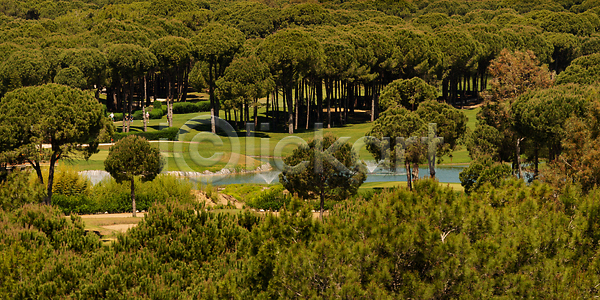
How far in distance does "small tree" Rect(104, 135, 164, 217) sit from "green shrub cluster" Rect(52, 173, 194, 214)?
216cm

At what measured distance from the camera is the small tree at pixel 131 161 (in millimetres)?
27141

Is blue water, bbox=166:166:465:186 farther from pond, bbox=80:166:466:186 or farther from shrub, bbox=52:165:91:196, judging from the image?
shrub, bbox=52:165:91:196

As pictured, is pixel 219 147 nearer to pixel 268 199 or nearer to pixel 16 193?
pixel 268 199

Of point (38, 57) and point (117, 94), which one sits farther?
point (117, 94)

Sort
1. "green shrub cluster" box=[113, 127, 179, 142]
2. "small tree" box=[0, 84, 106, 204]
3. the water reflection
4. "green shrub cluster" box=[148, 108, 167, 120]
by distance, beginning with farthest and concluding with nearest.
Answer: "green shrub cluster" box=[148, 108, 167, 120] < "green shrub cluster" box=[113, 127, 179, 142] < the water reflection < "small tree" box=[0, 84, 106, 204]

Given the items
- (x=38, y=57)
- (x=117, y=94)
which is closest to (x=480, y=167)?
(x=38, y=57)

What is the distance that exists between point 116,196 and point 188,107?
4747cm

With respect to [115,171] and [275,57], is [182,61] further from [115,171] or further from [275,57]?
[115,171]

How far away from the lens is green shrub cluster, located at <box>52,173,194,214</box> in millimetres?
28938

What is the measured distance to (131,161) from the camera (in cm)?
2722

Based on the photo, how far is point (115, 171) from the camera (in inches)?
1073

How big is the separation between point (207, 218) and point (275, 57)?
149 feet

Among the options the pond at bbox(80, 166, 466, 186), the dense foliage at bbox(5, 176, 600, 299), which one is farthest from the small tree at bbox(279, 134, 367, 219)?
the pond at bbox(80, 166, 466, 186)

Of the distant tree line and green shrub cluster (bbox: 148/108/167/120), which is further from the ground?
the distant tree line
